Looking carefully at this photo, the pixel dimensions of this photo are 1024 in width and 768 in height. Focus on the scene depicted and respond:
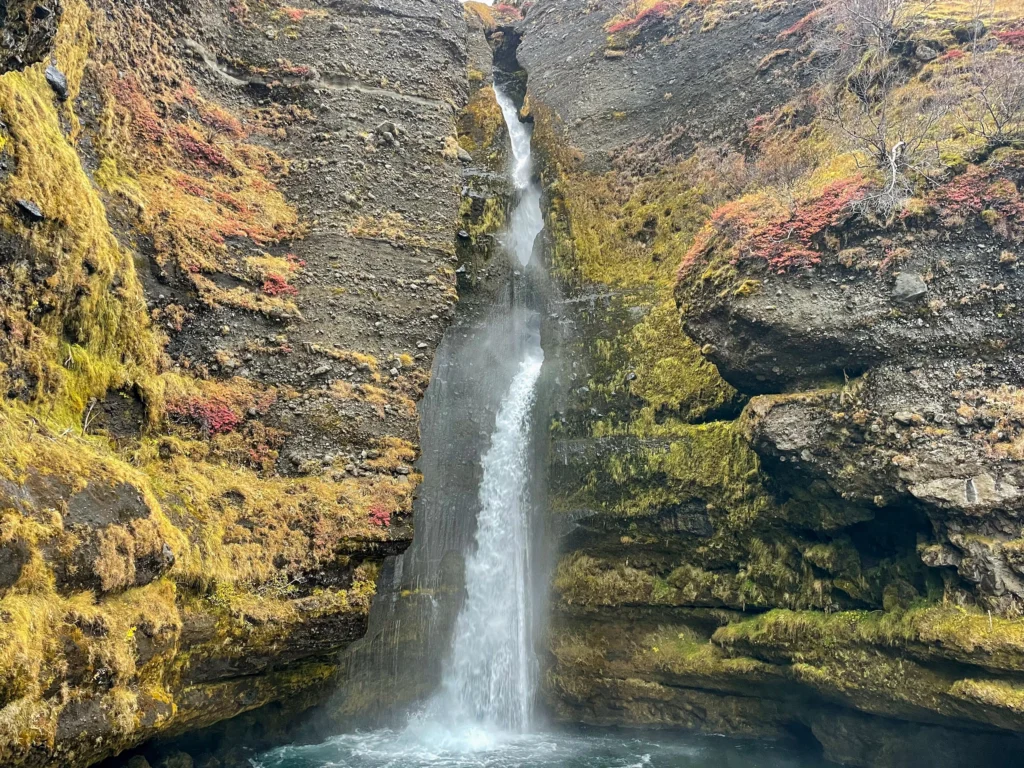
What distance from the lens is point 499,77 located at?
31.3 meters

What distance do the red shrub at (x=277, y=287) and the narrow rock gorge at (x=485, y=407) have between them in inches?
3.3

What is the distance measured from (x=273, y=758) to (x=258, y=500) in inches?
255

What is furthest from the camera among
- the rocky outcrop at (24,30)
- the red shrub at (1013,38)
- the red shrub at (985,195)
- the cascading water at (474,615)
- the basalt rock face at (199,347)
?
the red shrub at (1013,38)

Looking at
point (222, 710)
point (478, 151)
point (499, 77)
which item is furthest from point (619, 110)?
point (222, 710)

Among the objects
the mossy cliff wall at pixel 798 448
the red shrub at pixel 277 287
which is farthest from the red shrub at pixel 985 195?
the red shrub at pixel 277 287

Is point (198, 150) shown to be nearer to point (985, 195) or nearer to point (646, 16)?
point (985, 195)

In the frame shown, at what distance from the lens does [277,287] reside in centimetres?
1552

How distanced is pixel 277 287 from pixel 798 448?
12.1 metres

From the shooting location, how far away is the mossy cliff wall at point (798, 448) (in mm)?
12781

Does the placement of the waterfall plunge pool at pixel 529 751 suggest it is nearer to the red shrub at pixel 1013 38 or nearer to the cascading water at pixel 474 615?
the cascading water at pixel 474 615

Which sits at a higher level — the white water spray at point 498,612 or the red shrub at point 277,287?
the red shrub at point 277,287

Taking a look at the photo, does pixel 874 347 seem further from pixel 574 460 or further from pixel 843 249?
pixel 574 460

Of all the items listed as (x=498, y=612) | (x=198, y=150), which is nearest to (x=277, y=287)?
(x=198, y=150)

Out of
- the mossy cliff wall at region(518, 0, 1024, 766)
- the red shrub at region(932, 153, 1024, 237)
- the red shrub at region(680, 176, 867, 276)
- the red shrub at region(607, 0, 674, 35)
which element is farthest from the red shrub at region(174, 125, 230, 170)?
the red shrub at region(607, 0, 674, 35)
